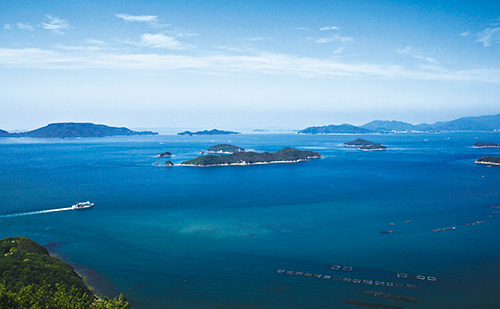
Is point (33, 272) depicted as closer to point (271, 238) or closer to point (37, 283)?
point (37, 283)

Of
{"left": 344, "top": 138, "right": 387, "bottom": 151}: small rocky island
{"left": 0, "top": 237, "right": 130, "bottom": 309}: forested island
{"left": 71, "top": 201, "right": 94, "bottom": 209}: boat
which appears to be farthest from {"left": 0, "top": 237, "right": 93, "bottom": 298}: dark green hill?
{"left": 344, "top": 138, "right": 387, "bottom": 151}: small rocky island

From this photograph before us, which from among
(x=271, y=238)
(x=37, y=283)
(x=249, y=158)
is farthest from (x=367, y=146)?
(x=37, y=283)

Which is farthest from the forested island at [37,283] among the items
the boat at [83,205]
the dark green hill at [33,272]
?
the boat at [83,205]

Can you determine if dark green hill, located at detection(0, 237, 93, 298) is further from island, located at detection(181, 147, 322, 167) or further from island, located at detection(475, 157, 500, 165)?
island, located at detection(475, 157, 500, 165)

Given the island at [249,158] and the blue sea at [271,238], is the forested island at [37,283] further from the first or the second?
the island at [249,158]

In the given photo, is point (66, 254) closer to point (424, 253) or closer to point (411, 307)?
point (411, 307)
